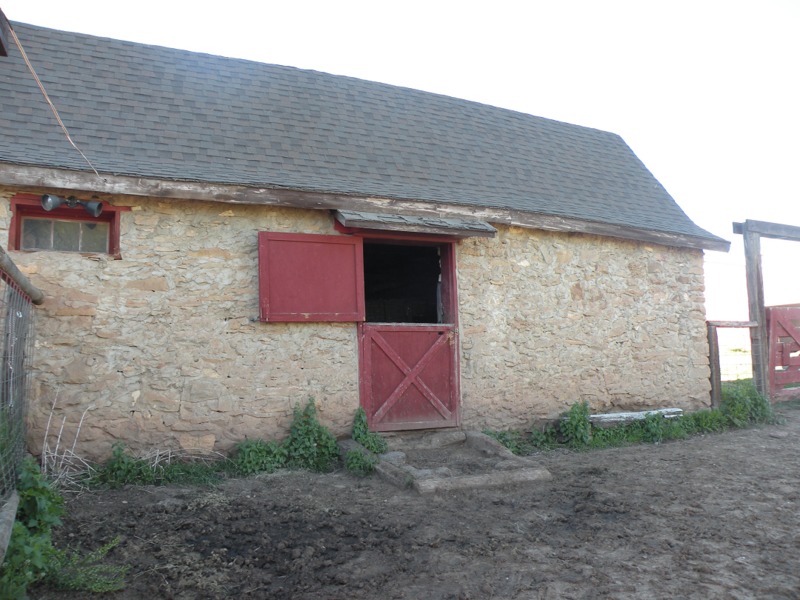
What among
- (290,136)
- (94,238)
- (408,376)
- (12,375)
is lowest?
(408,376)

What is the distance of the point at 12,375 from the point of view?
4.80m

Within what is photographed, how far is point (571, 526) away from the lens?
16.2 feet

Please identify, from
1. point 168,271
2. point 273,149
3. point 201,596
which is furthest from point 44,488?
point 273,149

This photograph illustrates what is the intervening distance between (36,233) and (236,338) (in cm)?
209

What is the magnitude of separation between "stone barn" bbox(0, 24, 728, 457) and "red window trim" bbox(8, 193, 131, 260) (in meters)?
0.02

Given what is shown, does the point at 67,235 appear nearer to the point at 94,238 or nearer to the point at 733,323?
the point at 94,238

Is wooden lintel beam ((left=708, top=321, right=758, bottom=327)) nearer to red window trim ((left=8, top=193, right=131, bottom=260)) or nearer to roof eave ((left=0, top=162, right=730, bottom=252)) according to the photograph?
roof eave ((left=0, top=162, right=730, bottom=252))

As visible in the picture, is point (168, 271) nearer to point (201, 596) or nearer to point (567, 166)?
point (201, 596)

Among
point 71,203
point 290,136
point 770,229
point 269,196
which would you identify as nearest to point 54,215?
point 71,203

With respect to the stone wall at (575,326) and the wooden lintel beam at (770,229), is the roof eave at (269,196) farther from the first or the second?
the wooden lintel beam at (770,229)

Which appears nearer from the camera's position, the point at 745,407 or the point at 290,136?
the point at 290,136

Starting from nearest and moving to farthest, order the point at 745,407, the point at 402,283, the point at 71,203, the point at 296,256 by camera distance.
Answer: the point at 71,203
the point at 296,256
the point at 745,407
the point at 402,283

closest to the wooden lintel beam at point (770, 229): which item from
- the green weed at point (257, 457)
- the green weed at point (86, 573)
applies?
the green weed at point (257, 457)

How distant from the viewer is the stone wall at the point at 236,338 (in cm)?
615
